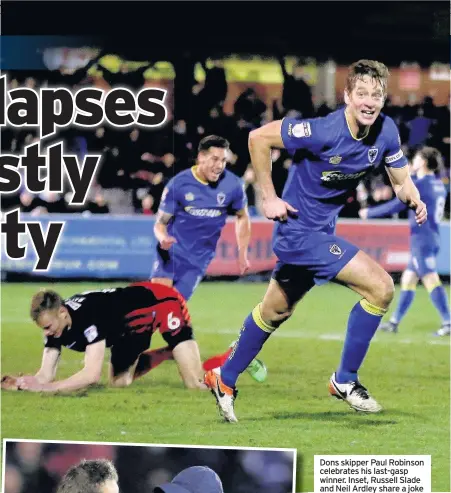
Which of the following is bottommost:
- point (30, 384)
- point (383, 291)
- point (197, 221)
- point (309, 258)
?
point (30, 384)

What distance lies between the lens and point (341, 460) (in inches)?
207

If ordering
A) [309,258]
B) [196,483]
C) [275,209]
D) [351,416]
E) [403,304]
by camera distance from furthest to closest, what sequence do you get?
[403,304]
[351,416]
[309,258]
[275,209]
[196,483]

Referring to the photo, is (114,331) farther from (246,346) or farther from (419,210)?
(419,210)

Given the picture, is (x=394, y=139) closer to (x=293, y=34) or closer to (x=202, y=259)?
(x=293, y=34)

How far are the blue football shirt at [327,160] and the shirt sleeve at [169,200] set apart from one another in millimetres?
647

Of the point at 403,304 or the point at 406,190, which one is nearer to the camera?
the point at 406,190

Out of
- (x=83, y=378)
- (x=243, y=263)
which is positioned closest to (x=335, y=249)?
(x=243, y=263)

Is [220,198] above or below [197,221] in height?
above

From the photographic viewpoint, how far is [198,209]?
18.7ft

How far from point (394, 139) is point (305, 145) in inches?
17.1

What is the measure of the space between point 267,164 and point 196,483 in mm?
1580

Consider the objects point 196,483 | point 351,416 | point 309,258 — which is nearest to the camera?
point 196,483

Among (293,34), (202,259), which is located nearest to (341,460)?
(202,259)

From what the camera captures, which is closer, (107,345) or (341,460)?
(341,460)
